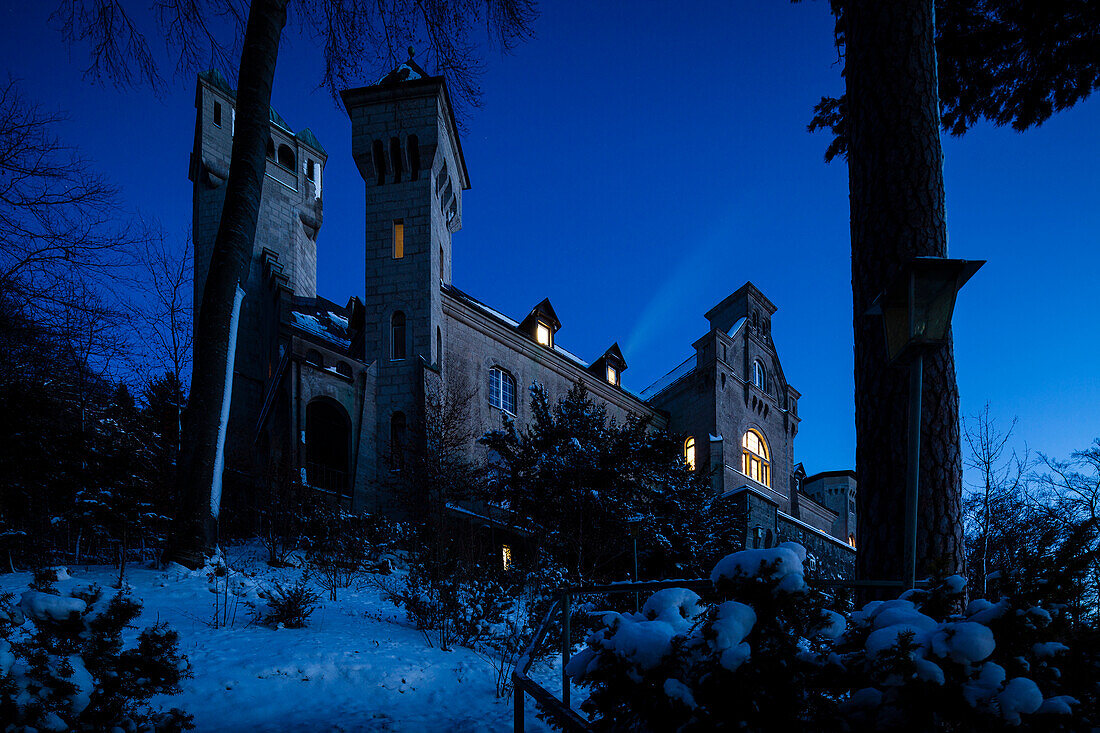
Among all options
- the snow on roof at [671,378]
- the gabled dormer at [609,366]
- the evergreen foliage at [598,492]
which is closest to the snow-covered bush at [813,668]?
the evergreen foliage at [598,492]

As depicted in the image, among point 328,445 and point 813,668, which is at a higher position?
point 328,445

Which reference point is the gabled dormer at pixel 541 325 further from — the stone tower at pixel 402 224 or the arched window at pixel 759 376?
the arched window at pixel 759 376

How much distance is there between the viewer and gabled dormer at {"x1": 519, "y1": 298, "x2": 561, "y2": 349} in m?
28.5

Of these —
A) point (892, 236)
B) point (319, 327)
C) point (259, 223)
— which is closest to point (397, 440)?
point (319, 327)

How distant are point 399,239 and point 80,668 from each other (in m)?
20.8

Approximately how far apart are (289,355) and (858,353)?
19497mm

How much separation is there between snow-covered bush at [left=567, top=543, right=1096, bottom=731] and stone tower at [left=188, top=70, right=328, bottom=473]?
82.5ft

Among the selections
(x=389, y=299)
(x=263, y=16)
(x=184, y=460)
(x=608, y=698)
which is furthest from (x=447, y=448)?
(x=608, y=698)

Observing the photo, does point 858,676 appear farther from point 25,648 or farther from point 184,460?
point 184,460

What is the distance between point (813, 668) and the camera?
2.17 metres

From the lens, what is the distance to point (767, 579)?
7.44 feet

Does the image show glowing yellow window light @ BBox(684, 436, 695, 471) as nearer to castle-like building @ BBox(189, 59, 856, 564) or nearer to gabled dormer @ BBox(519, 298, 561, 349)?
castle-like building @ BBox(189, 59, 856, 564)

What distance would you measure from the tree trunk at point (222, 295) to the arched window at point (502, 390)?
14782 mm

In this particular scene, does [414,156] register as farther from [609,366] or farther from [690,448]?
[690,448]
